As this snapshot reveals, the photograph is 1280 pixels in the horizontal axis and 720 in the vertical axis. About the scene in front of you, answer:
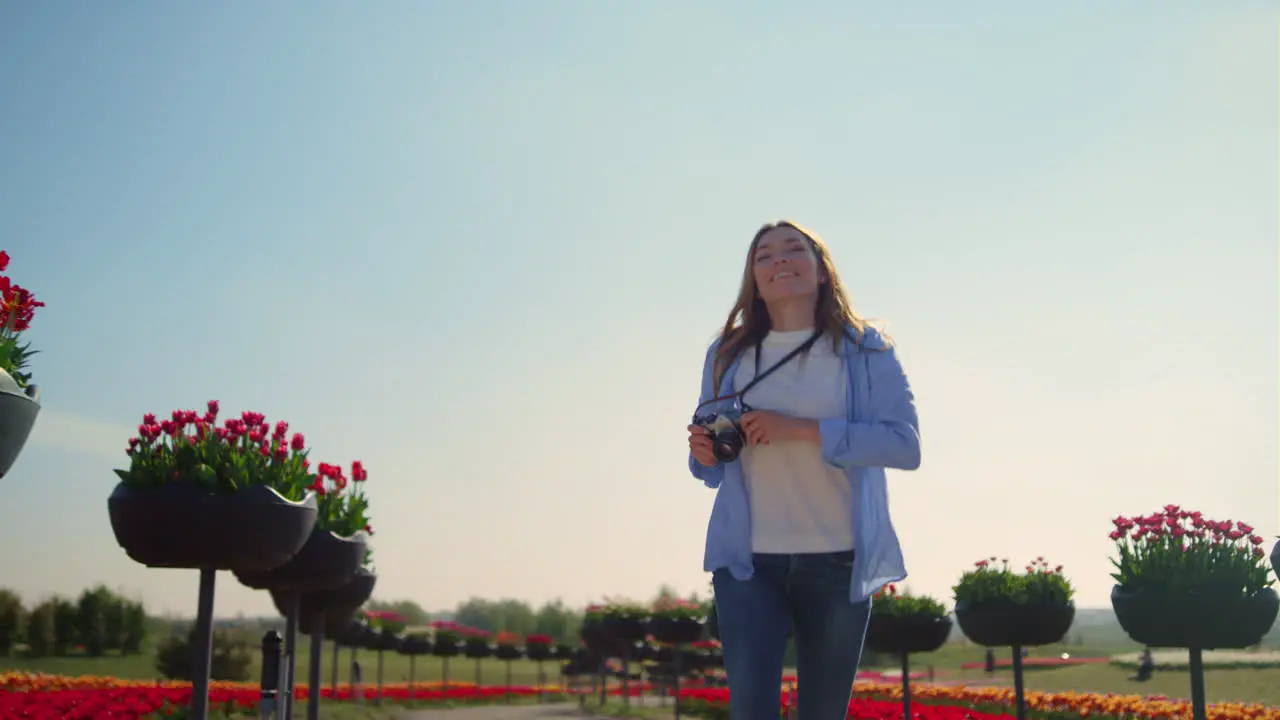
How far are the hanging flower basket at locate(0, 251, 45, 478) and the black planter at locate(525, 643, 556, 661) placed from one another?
2525 cm

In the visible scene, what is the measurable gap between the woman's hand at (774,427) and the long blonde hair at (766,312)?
32cm

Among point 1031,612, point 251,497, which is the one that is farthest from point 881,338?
point 1031,612

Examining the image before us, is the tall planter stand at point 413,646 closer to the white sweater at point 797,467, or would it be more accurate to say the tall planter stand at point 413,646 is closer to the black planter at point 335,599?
the black planter at point 335,599

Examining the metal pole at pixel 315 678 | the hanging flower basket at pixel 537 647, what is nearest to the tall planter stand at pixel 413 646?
the hanging flower basket at pixel 537 647

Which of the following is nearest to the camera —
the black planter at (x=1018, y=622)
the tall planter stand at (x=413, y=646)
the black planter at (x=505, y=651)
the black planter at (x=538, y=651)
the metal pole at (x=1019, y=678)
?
the black planter at (x=1018, y=622)

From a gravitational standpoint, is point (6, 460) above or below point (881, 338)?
below

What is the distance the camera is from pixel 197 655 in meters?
4.29

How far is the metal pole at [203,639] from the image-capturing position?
13.9ft

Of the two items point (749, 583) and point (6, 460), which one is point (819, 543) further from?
point (6, 460)

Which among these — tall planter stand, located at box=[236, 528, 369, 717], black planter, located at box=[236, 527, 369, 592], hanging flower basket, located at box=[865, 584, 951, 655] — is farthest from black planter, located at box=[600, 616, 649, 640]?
black planter, located at box=[236, 527, 369, 592]

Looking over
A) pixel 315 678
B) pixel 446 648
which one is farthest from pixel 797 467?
pixel 446 648

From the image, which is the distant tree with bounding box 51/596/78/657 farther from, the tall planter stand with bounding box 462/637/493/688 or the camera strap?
the camera strap

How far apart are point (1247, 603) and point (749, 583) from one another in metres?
4.05

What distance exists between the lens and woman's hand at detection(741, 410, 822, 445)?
2.68 meters
